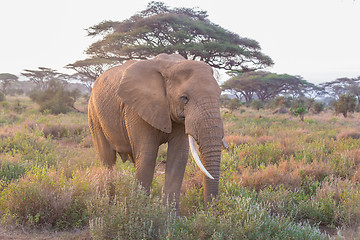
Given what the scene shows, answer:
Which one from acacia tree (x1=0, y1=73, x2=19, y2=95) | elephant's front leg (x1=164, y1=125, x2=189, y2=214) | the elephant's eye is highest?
the elephant's eye

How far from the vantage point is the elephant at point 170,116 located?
3.09 meters

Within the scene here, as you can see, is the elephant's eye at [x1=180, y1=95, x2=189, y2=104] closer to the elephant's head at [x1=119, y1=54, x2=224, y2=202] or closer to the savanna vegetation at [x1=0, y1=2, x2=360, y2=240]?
the elephant's head at [x1=119, y1=54, x2=224, y2=202]

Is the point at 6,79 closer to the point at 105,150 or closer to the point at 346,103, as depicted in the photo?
the point at 346,103

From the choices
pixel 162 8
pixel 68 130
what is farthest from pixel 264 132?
pixel 162 8

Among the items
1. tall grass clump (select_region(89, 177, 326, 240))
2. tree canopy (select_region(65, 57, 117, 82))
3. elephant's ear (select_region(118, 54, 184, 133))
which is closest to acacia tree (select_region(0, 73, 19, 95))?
tree canopy (select_region(65, 57, 117, 82))

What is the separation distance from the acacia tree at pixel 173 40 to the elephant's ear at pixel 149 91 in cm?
1300

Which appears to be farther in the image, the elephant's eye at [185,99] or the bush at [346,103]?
the bush at [346,103]

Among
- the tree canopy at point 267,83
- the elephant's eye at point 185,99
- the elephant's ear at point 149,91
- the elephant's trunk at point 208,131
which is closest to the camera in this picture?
the elephant's trunk at point 208,131

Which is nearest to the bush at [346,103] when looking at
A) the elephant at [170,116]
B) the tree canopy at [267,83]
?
the tree canopy at [267,83]

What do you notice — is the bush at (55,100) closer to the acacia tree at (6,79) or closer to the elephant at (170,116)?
the elephant at (170,116)

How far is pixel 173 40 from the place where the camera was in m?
17.5

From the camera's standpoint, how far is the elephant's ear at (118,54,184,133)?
3408 mm

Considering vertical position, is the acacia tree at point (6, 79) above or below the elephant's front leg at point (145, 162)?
below

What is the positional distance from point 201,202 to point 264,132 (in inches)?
279
